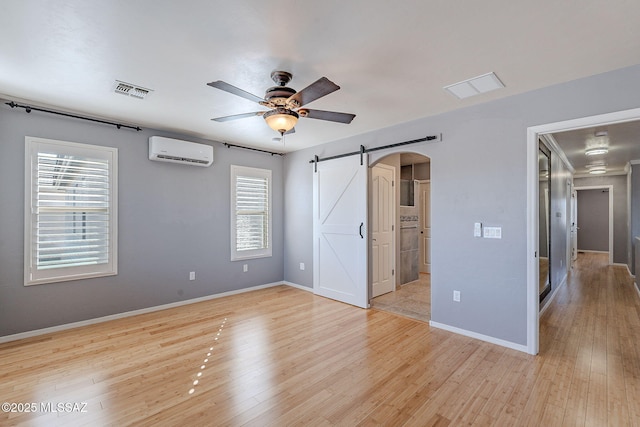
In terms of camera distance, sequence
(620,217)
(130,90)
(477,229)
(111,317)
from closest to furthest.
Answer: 1. (130,90)
2. (477,229)
3. (111,317)
4. (620,217)

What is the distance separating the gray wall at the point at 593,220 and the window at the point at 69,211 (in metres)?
13.4

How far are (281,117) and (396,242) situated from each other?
3744 mm

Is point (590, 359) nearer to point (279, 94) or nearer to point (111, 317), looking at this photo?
point (279, 94)

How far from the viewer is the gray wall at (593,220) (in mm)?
9852

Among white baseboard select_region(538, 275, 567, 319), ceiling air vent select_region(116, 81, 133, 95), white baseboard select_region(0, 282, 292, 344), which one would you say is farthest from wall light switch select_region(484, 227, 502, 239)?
ceiling air vent select_region(116, 81, 133, 95)

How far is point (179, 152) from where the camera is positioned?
4.33 meters

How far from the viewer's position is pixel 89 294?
148 inches

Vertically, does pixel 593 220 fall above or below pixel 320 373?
above

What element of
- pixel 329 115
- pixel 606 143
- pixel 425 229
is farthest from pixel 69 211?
pixel 606 143

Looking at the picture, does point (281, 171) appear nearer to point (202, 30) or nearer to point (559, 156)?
point (202, 30)

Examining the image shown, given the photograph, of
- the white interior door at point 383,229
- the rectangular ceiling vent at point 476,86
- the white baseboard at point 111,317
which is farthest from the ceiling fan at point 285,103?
the white baseboard at point 111,317

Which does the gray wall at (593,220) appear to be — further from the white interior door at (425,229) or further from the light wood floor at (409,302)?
the light wood floor at (409,302)

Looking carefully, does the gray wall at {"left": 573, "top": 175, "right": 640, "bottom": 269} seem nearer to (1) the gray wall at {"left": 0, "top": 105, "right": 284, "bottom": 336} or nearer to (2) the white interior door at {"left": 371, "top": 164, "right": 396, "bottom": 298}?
(2) the white interior door at {"left": 371, "top": 164, "right": 396, "bottom": 298}

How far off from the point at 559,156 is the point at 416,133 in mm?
3357
